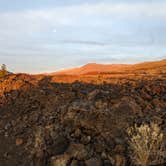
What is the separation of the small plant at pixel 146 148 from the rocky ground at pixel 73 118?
440 millimetres

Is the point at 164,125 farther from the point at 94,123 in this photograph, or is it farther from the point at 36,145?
the point at 36,145

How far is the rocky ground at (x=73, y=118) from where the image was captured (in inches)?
517

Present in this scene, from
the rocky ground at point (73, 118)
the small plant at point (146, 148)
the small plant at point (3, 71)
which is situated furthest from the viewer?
the small plant at point (3, 71)

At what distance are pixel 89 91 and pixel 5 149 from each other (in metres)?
4.57

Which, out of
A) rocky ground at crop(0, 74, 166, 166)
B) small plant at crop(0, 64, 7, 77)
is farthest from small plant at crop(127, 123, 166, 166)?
small plant at crop(0, 64, 7, 77)

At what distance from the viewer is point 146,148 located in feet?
41.7

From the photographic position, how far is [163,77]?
19.9 m

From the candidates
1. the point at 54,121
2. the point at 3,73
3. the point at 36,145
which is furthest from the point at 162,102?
the point at 3,73

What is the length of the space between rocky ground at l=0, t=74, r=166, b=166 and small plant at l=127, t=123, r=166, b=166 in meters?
0.44

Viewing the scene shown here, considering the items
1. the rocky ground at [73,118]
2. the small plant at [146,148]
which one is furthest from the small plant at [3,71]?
the small plant at [146,148]

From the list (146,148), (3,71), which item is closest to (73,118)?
(146,148)

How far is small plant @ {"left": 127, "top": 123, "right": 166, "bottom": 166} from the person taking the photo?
41.3 ft

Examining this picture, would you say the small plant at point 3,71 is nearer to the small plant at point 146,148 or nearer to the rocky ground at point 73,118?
the rocky ground at point 73,118

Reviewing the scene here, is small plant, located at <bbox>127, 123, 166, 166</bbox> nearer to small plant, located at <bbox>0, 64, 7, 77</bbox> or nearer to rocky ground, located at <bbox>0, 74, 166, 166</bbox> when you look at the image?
rocky ground, located at <bbox>0, 74, 166, 166</bbox>
